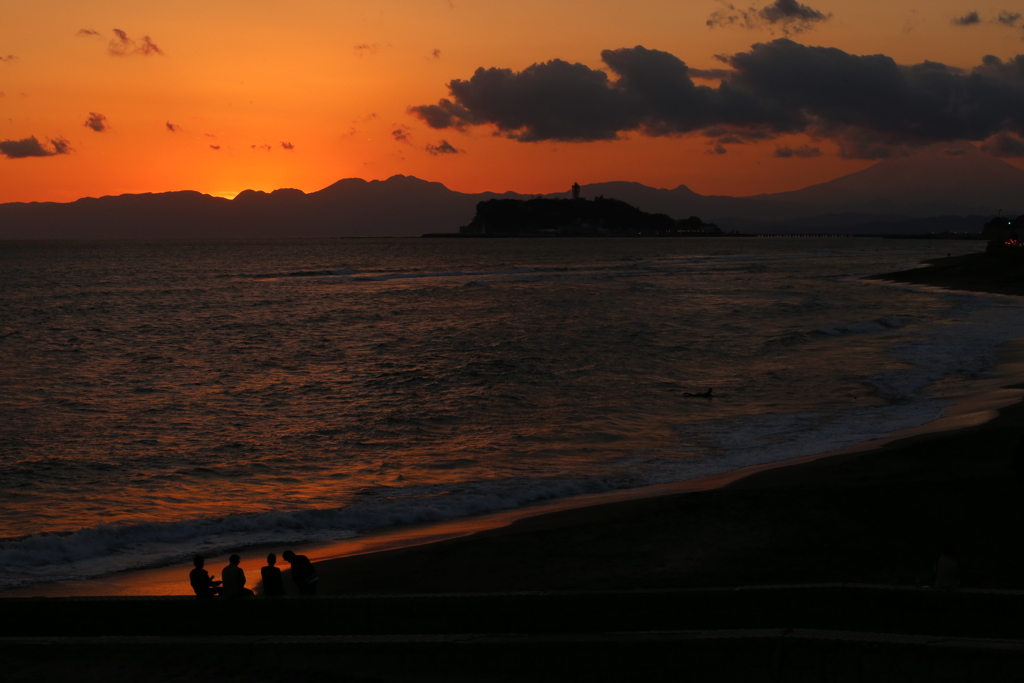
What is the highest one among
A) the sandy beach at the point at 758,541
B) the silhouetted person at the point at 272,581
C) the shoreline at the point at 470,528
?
the silhouetted person at the point at 272,581

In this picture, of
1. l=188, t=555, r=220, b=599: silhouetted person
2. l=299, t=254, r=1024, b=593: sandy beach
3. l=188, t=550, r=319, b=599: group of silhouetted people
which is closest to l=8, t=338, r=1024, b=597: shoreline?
l=299, t=254, r=1024, b=593: sandy beach

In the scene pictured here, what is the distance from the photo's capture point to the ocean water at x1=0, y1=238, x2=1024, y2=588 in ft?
55.3

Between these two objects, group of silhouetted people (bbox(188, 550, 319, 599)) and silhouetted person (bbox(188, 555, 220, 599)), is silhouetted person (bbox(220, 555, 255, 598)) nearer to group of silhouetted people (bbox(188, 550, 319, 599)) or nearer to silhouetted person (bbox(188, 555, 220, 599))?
group of silhouetted people (bbox(188, 550, 319, 599))

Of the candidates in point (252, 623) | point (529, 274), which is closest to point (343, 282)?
point (529, 274)

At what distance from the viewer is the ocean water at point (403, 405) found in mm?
16859

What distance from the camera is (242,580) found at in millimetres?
10680

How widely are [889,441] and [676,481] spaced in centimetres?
600

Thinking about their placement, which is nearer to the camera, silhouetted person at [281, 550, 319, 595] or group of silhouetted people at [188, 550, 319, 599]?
group of silhouetted people at [188, 550, 319, 599]

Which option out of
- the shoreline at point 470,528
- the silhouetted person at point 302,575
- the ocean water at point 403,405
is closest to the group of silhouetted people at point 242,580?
the silhouetted person at point 302,575

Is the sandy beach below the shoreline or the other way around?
the other way around

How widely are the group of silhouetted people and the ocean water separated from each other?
11.1 ft

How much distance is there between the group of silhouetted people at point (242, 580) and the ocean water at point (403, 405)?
3.40 m

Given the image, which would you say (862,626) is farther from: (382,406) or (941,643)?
(382,406)

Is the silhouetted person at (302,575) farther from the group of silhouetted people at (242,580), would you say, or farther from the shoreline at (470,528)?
the shoreline at (470,528)
